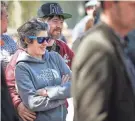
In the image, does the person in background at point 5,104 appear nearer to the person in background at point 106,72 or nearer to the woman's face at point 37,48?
the woman's face at point 37,48

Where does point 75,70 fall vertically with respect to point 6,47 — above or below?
below

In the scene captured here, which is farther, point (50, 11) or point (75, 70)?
point (50, 11)

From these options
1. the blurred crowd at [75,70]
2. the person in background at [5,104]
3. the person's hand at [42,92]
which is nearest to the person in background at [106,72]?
the blurred crowd at [75,70]

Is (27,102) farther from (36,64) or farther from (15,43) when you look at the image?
(15,43)

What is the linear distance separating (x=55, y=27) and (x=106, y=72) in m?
2.37

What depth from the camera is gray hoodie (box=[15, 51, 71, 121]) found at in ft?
12.0

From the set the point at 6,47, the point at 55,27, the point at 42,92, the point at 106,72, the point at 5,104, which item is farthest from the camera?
the point at 55,27

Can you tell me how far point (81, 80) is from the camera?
85.3 inches

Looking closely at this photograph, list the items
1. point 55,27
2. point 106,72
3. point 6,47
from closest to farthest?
1. point 106,72
2. point 6,47
3. point 55,27

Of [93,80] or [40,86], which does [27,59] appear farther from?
[93,80]

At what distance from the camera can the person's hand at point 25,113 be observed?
3.71 meters

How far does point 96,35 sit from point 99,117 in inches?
15.1

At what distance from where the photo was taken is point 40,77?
12.1ft

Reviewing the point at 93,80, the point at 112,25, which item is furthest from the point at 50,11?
the point at 93,80
